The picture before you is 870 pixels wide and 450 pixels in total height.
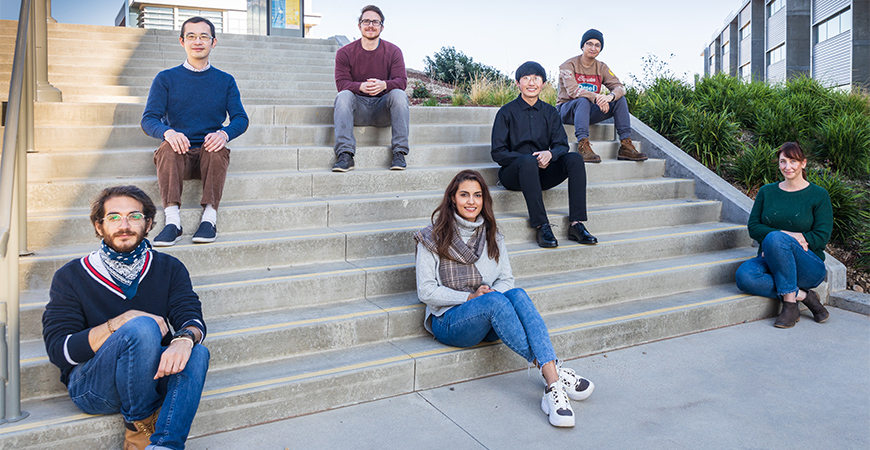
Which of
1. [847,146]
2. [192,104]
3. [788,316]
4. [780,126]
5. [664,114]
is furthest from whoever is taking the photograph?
[664,114]

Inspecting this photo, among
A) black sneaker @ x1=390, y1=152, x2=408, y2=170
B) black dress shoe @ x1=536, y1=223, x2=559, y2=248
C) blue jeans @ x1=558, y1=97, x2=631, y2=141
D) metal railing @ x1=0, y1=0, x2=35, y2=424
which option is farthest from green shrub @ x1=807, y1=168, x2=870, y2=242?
metal railing @ x1=0, y1=0, x2=35, y2=424

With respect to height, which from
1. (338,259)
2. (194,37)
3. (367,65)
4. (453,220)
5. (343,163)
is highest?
(367,65)

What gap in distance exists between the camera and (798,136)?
6.75 metres

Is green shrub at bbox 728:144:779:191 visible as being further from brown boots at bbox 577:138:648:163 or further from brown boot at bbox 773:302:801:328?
brown boot at bbox 773:302:801:328

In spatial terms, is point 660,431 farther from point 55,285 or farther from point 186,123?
point 186,123

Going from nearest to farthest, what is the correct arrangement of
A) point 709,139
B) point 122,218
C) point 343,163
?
point 122,218 < point 343,163 < point 709,139

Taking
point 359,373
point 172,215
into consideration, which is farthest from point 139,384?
point 172,215

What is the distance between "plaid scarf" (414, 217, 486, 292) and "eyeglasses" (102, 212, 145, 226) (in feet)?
4.66

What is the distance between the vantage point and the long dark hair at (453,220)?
3332 mm

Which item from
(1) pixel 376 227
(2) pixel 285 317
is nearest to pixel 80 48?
(1) pixel 376 227

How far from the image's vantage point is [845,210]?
546cm

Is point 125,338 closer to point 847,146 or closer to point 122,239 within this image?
point 122,239

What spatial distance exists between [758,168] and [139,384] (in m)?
5.91

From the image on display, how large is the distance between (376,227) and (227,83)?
143cm
